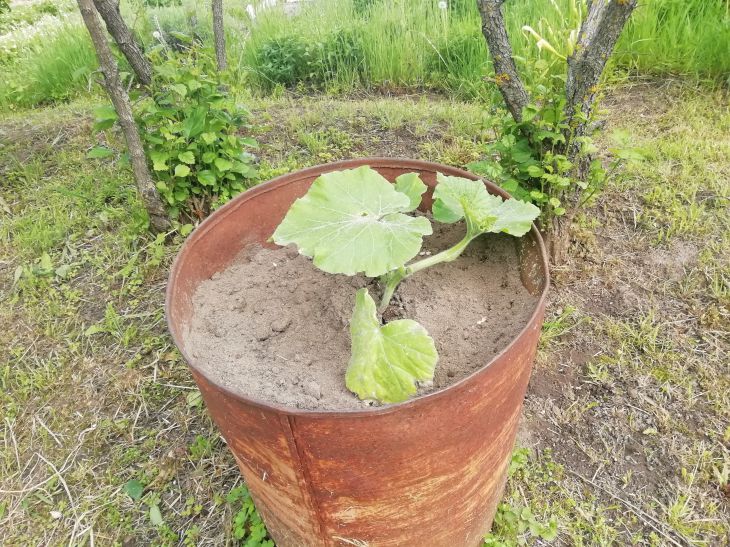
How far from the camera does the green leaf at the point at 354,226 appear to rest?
1.08 metres

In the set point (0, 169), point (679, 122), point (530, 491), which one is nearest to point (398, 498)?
point (530, 491)

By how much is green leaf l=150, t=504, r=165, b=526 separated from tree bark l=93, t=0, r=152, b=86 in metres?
1.72

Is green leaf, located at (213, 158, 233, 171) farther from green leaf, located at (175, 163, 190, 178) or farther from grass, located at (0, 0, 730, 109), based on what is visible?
grass, located at (0, 0, 730, 109)

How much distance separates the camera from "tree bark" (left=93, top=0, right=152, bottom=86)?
225 cm

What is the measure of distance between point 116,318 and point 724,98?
362cm

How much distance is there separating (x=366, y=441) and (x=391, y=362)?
0.49ft

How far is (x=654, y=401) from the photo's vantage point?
207cm

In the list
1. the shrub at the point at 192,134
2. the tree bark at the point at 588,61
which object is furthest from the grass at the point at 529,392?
the tree bark at the point at 588,61

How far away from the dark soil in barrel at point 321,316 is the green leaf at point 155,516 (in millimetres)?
946

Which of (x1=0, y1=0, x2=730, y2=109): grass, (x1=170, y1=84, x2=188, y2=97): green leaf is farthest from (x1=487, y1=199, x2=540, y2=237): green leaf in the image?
(x1=0, y1=0, x2=730, y2=109): grass

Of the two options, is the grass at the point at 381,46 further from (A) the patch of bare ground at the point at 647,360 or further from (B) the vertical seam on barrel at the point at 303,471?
(B) the vertical seam on barrel at the point at 303,471

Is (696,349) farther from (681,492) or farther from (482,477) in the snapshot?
(482,477)

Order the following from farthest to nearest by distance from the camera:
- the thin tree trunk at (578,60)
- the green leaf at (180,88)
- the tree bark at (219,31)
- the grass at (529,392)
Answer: the tree bark at (219,31), the green leaf at (180,88), the grass at (529,392), the thin tree trunk at (578,60)

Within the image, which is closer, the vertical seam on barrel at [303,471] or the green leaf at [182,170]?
the vertical seam on barrel at [303,471]
